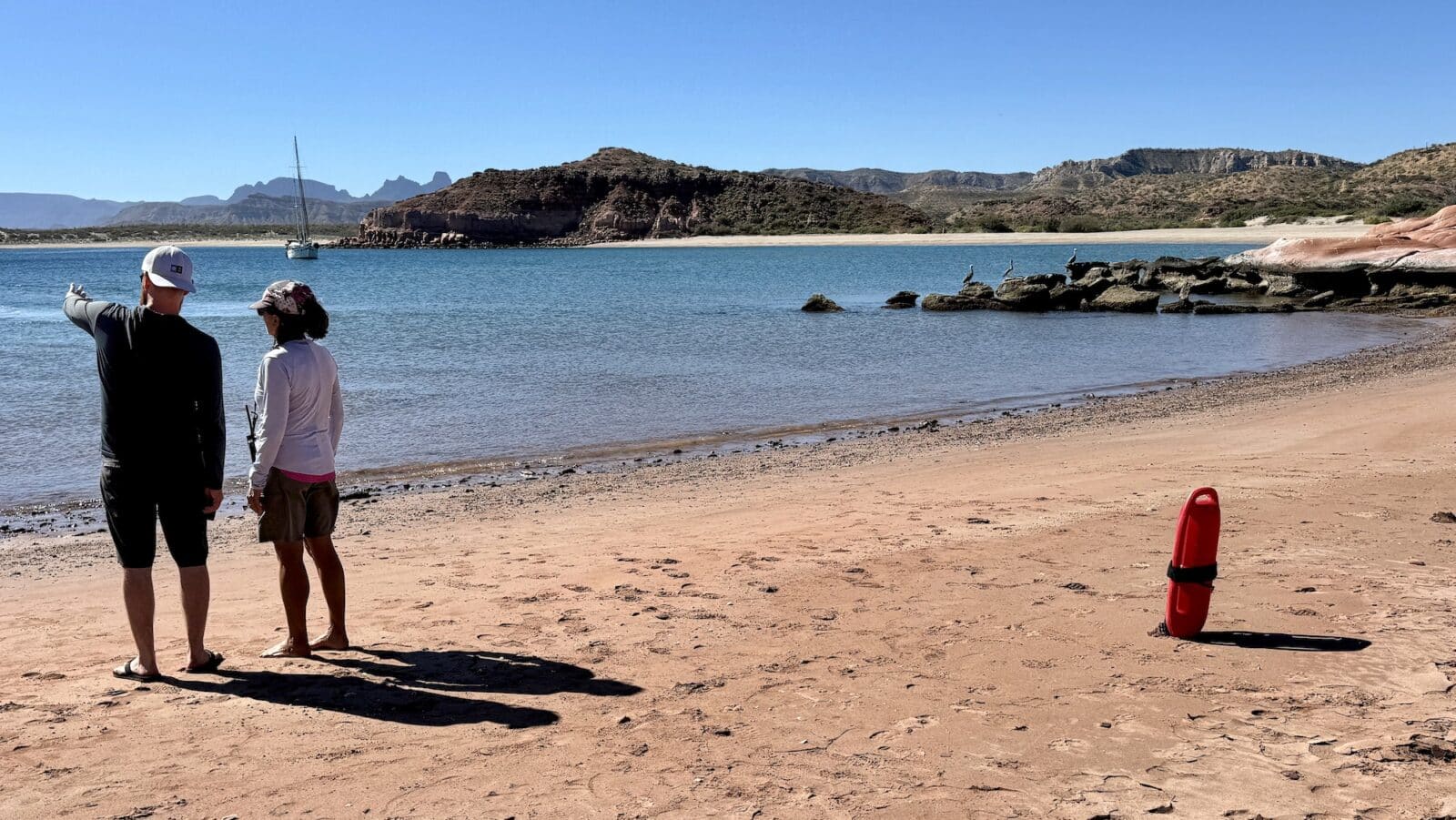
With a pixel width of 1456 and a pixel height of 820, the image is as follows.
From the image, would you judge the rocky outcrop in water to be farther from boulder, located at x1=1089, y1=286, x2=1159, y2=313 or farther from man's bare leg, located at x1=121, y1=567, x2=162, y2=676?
man's bare leg, located at x1=121, y1=567, x2=162, y2=676

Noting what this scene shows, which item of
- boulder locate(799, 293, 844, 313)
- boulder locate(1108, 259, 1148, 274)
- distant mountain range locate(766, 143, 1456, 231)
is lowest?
boulder locate(799, 293, 844, 313)

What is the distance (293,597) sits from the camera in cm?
538

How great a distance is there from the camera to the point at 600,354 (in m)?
24.8

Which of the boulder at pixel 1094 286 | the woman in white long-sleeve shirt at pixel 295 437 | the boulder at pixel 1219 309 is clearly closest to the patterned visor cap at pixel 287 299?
the woman in white long-sleeve shirt at pixel 295 437

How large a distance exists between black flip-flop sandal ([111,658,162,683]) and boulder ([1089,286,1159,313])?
34.4 m

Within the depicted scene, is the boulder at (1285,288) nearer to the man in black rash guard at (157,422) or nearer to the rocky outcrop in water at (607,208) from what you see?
the man in black rash guard at (157,422)

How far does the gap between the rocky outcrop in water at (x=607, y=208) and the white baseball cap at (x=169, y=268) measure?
13254 centimetres

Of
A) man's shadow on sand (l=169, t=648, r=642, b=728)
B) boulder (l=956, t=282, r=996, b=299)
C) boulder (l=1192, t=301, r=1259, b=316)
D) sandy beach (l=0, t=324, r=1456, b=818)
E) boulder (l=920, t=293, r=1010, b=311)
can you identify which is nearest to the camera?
sandy beach (l=0, t=324, r=1456, b=818)

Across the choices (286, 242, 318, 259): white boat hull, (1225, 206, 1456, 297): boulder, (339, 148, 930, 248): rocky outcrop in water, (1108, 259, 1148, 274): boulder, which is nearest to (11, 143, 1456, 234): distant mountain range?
(339, 148, 930, 248): rocky outcrop in water

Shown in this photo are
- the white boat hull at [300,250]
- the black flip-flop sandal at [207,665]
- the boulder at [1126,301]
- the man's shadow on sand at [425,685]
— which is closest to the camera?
the man's shadow on sand at [425,685]

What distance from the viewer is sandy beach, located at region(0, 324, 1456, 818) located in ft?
13.1

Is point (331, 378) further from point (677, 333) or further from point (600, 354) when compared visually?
point (677, 333)

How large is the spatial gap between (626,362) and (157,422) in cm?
1847

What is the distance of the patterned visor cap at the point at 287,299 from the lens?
4.94 m
